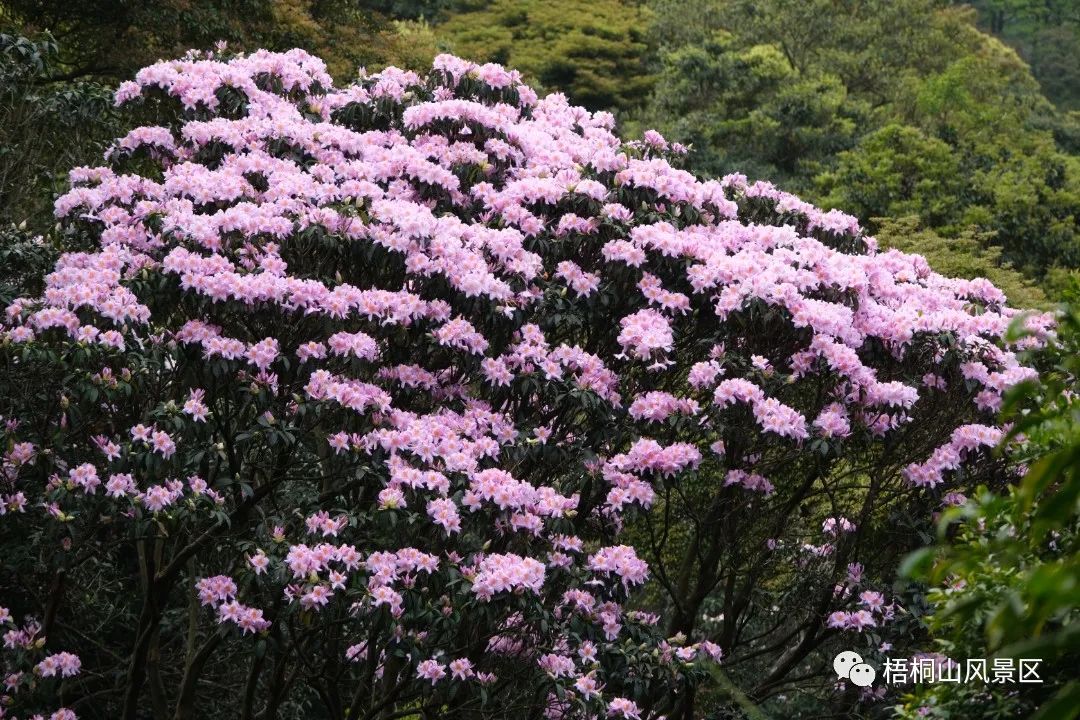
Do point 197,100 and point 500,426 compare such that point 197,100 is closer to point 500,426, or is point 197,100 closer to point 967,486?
point 500,426

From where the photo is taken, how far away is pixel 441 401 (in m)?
6.10

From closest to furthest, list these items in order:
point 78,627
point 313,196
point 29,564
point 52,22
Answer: point 313,196 < point 29,564 < point 78,627 < point 52,22

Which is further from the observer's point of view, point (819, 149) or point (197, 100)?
point (819, 149)

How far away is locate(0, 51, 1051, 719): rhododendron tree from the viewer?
5.38 m

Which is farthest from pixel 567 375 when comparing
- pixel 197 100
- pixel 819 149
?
pixel 819 149

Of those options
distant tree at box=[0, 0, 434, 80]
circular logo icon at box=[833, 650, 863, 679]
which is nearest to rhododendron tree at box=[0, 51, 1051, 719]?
circular logo icon at box=[833, 650, 863, 679]

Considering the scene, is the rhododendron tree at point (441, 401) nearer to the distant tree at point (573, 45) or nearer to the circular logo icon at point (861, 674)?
the circular logo icon at point (861, 674)

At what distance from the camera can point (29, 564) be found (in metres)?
6.75

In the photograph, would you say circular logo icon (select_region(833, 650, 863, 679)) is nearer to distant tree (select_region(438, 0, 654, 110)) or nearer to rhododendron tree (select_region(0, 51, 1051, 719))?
rhododendron tree (select_region(0, 51, 1051, 719))

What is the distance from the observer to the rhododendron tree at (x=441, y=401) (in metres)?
5.38

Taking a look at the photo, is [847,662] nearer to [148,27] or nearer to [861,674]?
[861,674]

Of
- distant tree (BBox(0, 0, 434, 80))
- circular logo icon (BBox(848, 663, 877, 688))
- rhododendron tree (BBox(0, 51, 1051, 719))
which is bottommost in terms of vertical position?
circular logo icon (BBox(848, 663, 877, 688))

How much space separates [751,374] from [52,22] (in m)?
11.0

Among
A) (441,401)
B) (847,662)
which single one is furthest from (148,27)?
(847,662)
